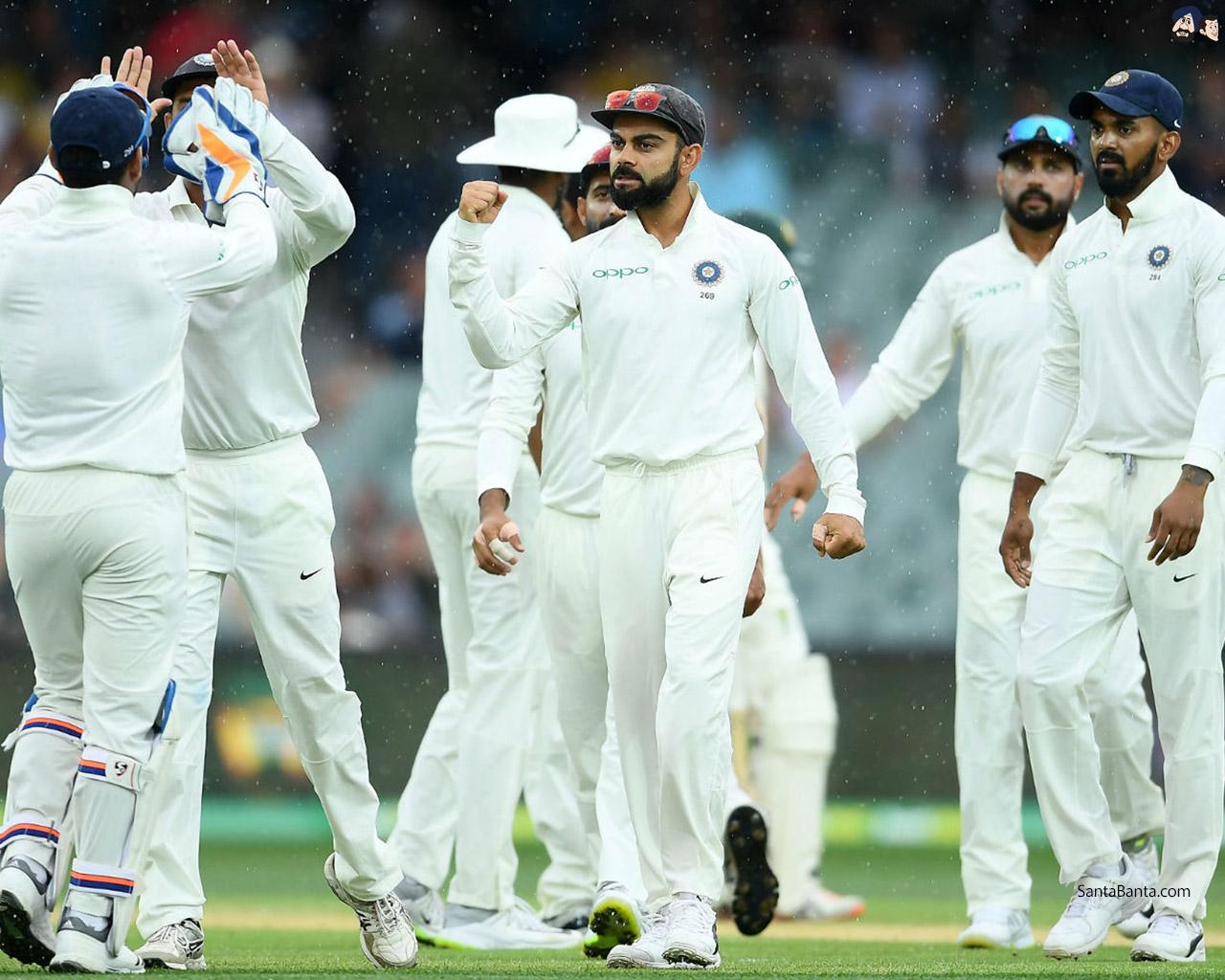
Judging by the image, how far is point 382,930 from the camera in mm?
5852

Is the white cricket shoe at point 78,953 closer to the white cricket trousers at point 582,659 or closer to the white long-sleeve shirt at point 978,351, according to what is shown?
the white cricket trousers at point 582,659

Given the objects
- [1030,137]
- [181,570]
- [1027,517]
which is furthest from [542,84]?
[181,570]

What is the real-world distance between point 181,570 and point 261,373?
88cm

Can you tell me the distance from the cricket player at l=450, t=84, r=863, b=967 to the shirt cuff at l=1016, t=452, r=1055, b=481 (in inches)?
46.8

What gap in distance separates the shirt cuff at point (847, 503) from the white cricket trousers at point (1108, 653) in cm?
101

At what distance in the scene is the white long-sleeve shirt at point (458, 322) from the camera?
737 centimetres

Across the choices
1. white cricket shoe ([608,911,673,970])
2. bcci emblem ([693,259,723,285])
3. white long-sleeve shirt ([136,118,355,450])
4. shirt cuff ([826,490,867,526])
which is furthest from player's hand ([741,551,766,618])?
white long-sleeve shirt ([136,118,355,450])

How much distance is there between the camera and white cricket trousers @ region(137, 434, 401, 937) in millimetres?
5777

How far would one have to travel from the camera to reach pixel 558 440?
7043mm

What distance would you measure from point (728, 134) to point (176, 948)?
8544 millimetres

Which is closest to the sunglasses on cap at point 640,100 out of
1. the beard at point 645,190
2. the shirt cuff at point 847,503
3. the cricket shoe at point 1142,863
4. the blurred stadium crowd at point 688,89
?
the beard at point 645,190

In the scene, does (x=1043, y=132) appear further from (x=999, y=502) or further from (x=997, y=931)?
(x=997, y=931)

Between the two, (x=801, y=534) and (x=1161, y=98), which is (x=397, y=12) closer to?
(x=801, y=534)

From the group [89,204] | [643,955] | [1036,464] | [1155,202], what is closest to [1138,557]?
[1036,464]
